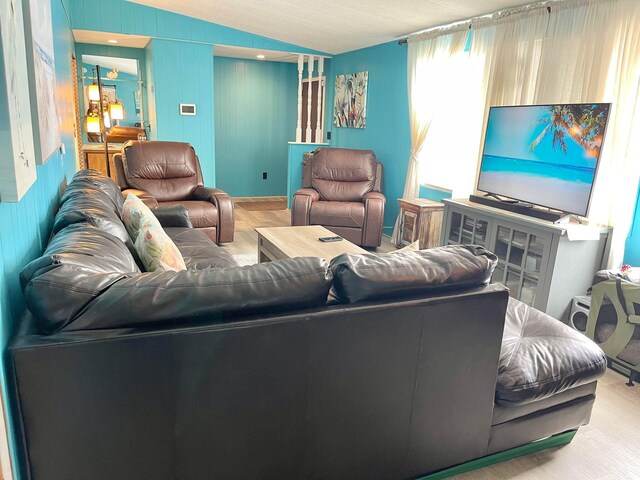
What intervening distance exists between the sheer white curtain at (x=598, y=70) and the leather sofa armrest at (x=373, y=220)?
5.21ft

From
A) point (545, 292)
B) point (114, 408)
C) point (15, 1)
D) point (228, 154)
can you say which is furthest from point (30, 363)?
point (228, 154)

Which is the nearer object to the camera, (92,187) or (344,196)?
(92,187)

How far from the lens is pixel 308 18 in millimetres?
4812

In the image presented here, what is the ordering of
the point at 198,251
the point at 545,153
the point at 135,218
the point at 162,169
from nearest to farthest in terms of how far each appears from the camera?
the point at 135,218, the point at 198,251, the point at 545,153, the point at 162,169

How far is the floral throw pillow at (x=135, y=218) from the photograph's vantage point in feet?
7.42

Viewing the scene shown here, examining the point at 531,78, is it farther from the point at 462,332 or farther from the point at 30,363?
the point at 30,363

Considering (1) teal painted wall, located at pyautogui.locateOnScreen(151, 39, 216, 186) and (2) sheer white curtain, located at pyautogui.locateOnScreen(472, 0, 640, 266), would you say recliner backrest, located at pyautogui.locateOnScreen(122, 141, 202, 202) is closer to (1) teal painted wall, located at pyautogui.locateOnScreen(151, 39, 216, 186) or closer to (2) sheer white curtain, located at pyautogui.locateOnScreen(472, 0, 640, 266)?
(1) teal painted wall, located at pyautogui.locateOnScreen(151, 39, 216, 186)

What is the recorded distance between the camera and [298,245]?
3123 mm

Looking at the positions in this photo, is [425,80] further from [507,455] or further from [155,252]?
[507,455]

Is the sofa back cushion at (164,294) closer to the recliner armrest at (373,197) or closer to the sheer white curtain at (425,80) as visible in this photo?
the recliner armrest at (373,197)

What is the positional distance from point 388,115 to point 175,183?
255cm

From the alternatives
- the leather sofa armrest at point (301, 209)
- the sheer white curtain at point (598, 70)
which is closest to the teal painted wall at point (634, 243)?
the sheer white curtain at point (598, 70)

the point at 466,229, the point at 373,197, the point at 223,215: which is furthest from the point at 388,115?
the point at 223,215

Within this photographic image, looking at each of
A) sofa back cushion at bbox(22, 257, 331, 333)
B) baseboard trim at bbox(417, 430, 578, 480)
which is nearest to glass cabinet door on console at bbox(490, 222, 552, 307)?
baseboard trim at bbox(417, 430, 578, 480)
